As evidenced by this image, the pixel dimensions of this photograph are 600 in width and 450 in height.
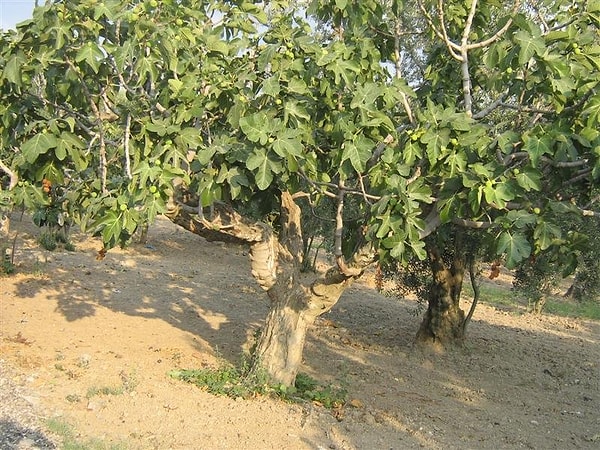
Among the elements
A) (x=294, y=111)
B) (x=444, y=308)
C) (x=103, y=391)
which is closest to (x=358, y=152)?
A: (x=294, y=111)

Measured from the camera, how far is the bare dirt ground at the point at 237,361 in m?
5.29

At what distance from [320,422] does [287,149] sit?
253 centimetres

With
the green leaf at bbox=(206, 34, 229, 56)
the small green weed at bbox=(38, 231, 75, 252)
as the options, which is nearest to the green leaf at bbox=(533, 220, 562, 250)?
the green leaf at bbox=(206, 34, 229, 56)

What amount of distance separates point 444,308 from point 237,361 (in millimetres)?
3311

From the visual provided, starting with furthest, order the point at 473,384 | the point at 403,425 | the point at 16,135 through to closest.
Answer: the point at 473,384
the point at 403,425
the point at 16,135

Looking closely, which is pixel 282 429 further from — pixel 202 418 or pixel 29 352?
pixel 29 352

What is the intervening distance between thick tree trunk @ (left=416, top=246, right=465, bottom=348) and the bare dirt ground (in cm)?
28

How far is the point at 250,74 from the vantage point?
492 centimetres

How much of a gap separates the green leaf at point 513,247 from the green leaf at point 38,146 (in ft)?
10.3

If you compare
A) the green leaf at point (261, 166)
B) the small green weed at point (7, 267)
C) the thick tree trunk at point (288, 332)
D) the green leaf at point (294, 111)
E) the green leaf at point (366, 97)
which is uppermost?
the green leaf at point (366, 97)

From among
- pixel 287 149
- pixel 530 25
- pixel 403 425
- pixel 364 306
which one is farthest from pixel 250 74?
pixel 364 306

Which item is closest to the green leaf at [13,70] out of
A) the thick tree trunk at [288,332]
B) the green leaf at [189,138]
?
the green leaf at [189,138]

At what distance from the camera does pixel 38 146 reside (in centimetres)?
466

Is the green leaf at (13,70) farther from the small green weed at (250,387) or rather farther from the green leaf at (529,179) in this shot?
the green leaf at (529,179)
